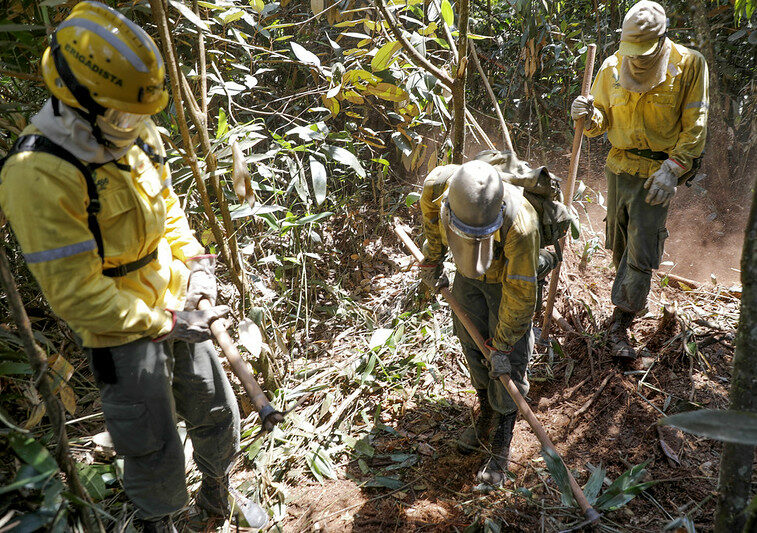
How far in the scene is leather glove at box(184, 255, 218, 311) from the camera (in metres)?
2.14

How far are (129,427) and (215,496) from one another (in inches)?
29.7

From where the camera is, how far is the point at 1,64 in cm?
232

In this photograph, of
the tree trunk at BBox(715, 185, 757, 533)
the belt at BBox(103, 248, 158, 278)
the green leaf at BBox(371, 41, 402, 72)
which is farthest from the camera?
the green leaf at BBox(371, 41, 402, 72)

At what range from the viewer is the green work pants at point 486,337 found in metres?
2.61

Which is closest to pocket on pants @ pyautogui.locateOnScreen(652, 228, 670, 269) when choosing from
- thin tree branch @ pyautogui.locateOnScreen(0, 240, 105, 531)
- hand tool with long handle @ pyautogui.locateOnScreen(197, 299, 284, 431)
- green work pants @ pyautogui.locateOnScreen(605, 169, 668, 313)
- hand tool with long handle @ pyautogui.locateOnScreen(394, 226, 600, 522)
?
green work pants @ pyautogui.locateOnScreen(605, 169, 668, 313)

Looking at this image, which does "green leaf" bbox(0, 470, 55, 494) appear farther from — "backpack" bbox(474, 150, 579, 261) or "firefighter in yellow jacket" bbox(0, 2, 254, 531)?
"backpack" bbox(474, 150, 579, 261)

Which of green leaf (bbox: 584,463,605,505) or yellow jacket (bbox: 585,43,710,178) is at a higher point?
yellow jacket (bbox: 585,43,710,178)

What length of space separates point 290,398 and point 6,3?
2456 millimetres

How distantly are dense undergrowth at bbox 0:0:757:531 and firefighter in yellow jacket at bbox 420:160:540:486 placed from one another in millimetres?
308

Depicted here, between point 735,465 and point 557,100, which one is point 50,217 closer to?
point 735,465

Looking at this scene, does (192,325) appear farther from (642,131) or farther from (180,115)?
(642,131)

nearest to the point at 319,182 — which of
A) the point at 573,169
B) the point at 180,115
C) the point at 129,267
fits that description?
the point at 180,115

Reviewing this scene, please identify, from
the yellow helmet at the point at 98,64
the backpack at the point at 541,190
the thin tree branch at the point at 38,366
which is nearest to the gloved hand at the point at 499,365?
the backpack at the point at 541,190

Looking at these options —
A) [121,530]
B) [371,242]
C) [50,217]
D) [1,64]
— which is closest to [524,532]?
[121,530]
